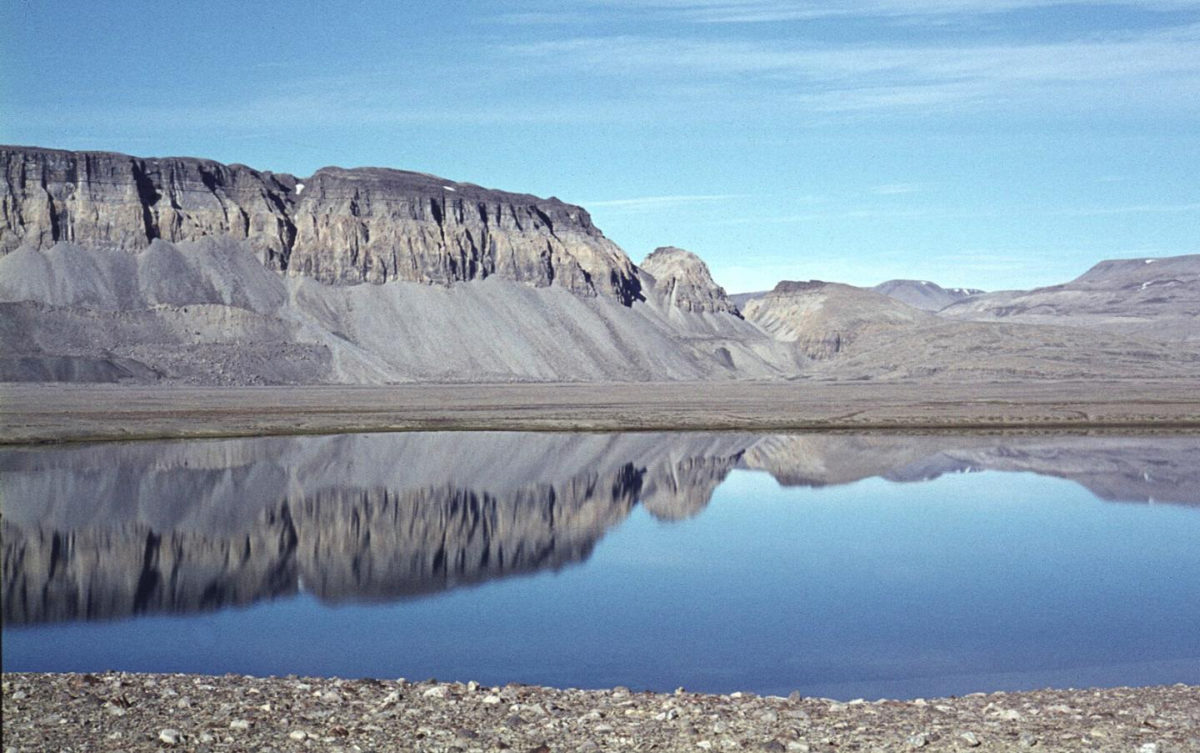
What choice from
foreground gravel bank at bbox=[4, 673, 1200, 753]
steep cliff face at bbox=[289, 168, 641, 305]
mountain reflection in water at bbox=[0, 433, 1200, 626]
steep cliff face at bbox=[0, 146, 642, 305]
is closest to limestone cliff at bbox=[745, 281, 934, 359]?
steep cliff face at bbox=[289, 168, 641, 305]

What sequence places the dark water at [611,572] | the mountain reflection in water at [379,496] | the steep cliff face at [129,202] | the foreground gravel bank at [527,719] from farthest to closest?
1. the steep cliff face at [129,202]
2. the mountain reflection in water at [379,496]
3. the dark water at [611,572]
4. the foreground gravel bank at [527,719]

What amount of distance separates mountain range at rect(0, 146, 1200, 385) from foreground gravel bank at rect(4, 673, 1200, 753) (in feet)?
316

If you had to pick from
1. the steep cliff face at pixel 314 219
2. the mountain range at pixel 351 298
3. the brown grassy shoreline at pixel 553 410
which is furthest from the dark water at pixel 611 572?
the steep cliff face at pixel 314 219

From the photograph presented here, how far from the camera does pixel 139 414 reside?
63531 millimetres

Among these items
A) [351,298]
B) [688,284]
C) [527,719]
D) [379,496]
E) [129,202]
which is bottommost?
[379,496]

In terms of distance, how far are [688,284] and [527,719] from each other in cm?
17073

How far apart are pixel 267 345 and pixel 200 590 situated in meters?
98.4

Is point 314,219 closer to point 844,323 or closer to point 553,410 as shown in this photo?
point 553,410

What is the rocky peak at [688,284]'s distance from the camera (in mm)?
176375

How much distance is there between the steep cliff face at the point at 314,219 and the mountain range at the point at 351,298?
0.24 metres

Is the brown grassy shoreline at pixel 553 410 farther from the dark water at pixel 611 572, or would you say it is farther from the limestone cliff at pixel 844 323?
the limestone cliff at pixel 844 323

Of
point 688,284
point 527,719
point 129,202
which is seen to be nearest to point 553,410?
point 527,719

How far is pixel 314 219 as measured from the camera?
140 meters

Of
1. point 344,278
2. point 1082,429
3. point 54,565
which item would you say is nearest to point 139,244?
point 344,278
